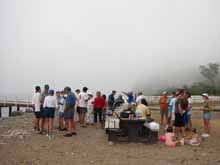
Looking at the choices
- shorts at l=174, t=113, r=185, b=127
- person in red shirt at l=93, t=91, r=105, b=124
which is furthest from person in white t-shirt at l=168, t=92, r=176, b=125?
person in red shirt at l=93, t=91, r=105, b=124

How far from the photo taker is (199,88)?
6084cm

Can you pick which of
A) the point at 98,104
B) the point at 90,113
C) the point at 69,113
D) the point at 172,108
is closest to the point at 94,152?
the point at 69,113

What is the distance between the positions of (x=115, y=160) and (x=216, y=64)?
6719 centimetres

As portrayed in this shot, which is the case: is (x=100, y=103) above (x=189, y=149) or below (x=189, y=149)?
above

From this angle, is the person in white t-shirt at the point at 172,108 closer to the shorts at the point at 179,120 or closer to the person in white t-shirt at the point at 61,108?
the shorts at the point at 179,120

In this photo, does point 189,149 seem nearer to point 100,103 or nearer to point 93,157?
point 93,157

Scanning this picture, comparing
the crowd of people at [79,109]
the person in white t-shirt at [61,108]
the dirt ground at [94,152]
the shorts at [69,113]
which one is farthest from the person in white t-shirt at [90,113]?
the dirt ground at [94,152]

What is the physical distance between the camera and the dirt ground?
23.6ft

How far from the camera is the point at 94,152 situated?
8219 mm

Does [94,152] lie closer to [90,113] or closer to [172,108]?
[172,108]

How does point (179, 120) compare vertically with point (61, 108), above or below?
below

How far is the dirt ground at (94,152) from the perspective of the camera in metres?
7.18

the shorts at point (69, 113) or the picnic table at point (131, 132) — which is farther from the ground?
the shorts at point (69, 113)

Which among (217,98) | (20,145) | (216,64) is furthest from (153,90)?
(20,145)
